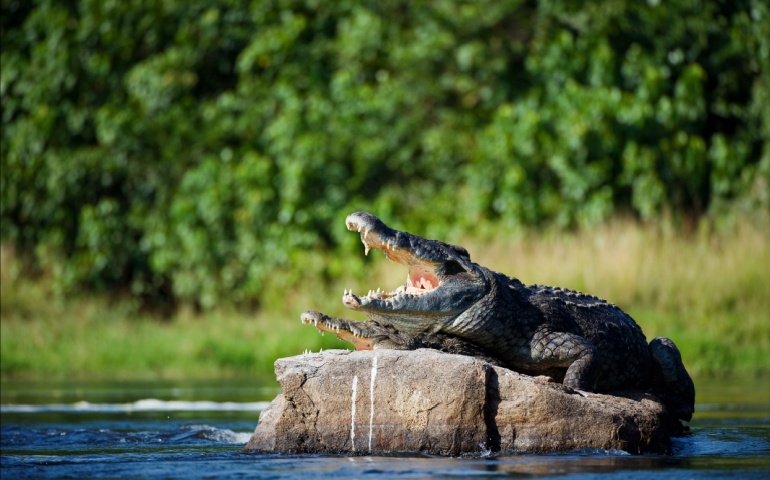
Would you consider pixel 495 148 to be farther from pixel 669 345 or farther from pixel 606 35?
pixel 669 345

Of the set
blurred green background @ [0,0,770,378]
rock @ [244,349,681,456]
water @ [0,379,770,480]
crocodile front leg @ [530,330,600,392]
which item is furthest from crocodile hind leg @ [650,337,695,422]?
blurred green background @ [0,0,770,378]

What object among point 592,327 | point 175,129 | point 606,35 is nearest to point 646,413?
point 592,327

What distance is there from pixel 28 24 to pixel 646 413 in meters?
18.2

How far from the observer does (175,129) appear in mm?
21859

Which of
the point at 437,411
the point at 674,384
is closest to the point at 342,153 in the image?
the point at 674,384

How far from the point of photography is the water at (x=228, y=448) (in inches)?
247

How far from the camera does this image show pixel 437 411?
22.2 ft

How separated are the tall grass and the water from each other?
2119mm

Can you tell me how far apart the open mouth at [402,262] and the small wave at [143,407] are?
3.63m

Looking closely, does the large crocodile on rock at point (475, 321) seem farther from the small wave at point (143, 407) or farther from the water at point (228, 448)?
the small wave at point (143, 407)

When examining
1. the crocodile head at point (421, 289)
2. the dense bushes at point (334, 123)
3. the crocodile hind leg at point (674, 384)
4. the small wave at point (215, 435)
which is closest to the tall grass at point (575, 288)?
the dense bushes at point (334, 123)

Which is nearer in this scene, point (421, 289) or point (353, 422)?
point (353, 422)

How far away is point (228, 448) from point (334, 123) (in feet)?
44.2

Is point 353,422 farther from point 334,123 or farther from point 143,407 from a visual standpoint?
point 334,123
